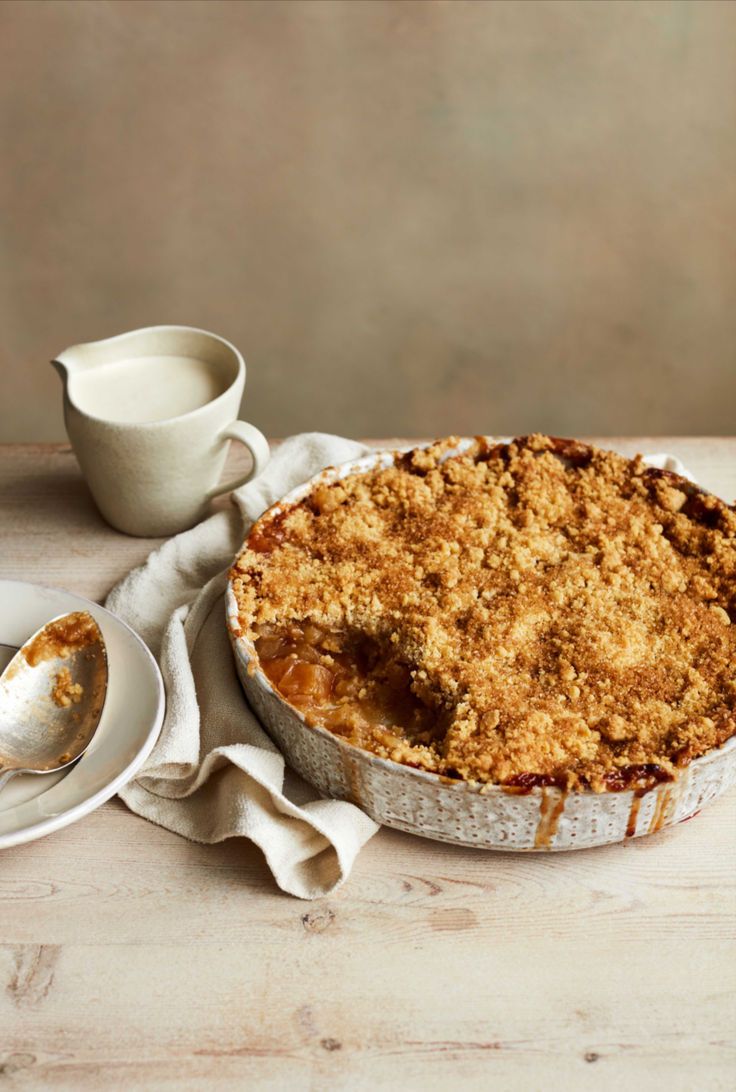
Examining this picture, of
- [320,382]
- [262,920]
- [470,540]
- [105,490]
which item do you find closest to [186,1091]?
[262,920]

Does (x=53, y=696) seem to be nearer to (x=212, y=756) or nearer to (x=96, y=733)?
(x=96, y=733)

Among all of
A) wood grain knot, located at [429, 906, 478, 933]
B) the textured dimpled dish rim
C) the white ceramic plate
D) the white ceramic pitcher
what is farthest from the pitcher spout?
wood grain knot, located at [429, 906, 478, 933]

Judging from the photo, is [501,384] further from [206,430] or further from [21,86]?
[206,430]

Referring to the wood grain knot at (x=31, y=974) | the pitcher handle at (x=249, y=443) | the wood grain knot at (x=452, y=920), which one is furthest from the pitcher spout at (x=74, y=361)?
the wood grain knot at (x=452, y=920)

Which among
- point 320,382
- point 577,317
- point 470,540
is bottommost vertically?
point 320,382

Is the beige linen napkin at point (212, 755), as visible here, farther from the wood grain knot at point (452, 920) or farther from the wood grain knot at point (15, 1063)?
the wood grain knot at point (15, 1063)

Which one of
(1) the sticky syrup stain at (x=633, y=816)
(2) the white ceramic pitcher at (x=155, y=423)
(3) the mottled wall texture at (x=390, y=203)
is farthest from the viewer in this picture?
(3) the mottled wall texture at (x=390, y=203)
